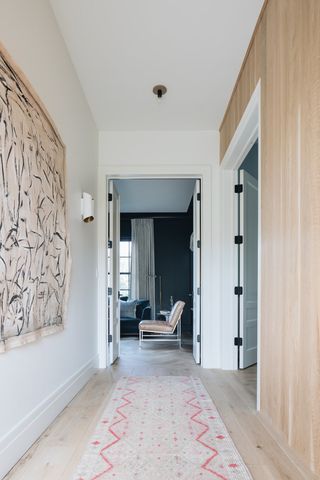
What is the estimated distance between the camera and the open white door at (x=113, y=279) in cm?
465

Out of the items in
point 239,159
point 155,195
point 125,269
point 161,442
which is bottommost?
point 161,442

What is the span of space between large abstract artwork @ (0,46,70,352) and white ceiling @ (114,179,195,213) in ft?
12.5

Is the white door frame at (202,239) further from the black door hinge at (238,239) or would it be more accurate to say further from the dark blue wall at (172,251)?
the dark blue wall at (172,251)

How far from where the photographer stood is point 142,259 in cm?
919

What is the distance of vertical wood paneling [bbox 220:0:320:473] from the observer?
5.74ft

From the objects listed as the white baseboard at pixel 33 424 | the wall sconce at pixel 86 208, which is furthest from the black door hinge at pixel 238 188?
the white baseboard at pixel 33 424

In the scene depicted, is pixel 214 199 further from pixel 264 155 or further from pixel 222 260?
pixel 264 155

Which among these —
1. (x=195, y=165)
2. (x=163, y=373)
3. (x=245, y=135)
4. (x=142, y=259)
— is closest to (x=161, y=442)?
(x=163, y=373)

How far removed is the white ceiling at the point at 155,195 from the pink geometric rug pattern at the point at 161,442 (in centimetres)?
413

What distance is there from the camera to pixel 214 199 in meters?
4.59

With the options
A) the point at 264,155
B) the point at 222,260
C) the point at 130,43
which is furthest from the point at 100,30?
the point at 222,260

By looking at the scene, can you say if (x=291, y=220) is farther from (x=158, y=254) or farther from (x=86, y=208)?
(x=158, y=254)

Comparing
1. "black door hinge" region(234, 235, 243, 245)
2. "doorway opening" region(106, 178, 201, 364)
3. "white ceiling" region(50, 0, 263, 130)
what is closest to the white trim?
"white ceiling" region(50, 0, 263, 130)

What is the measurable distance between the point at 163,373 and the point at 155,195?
14.4 feet
